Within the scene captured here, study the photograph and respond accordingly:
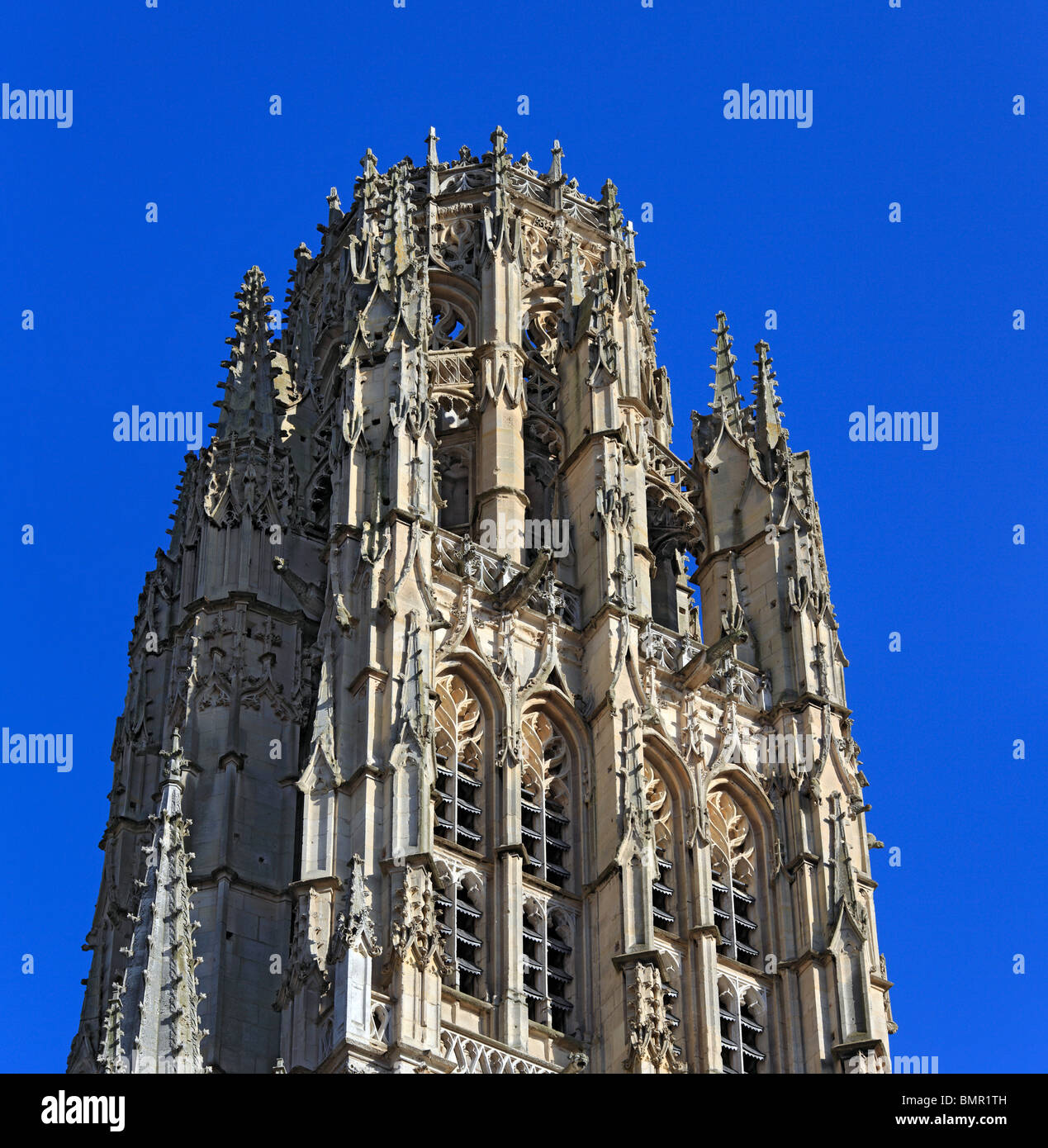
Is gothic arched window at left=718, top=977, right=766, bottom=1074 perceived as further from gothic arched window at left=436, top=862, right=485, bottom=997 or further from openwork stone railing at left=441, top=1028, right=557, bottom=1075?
openwork stone railing at left=441, top=1028, right=557, bottom=1075

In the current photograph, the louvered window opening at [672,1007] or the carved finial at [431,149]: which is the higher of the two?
the carved finial at [431,149]

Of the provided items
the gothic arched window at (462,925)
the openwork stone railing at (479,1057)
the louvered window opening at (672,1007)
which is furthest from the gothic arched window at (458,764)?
the openwork stone railing at (479,1057)

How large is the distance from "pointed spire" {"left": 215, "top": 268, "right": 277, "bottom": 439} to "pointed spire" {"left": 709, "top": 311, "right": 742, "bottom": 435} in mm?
8840

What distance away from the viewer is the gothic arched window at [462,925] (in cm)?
4566

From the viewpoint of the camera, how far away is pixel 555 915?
47.7 metres

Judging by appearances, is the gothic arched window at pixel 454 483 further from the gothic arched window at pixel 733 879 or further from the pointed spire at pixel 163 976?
the pointed spire at pixel 163 976

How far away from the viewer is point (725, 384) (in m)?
60.7

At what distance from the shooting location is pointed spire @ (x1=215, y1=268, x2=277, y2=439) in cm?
5712

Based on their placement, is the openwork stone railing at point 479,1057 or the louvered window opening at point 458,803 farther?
the louvered window opening at point 458,803

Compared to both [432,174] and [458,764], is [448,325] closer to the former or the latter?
[432,174]

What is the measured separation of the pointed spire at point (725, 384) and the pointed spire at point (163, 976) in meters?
17.5

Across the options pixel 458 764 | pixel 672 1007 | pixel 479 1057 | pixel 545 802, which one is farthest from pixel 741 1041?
pixel 458 764
